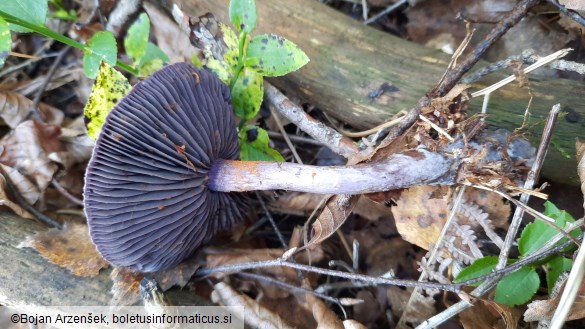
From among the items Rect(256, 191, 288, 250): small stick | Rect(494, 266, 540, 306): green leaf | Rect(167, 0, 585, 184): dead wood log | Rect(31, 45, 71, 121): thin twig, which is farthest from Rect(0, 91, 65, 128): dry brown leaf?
Rect(494, 266, 540, 306): green leaf

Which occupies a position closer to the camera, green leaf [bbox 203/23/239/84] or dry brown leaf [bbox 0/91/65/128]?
green leaf [bbox 203/23/239/84]

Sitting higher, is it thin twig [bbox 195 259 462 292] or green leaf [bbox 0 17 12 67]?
green leaf [bbox 0 17 12 67]

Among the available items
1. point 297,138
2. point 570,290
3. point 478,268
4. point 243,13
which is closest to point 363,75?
point 297,138

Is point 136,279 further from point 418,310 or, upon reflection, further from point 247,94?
point 418,310

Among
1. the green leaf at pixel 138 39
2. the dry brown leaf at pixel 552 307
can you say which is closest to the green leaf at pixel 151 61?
the green leaf at pixel 138 39

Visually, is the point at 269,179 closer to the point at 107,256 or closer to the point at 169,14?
the point at 107,256

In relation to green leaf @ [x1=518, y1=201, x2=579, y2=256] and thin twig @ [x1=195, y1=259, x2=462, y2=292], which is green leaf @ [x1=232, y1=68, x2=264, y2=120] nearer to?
thin twig @ [x1=195, y1=259, x2=462, y2=292]
